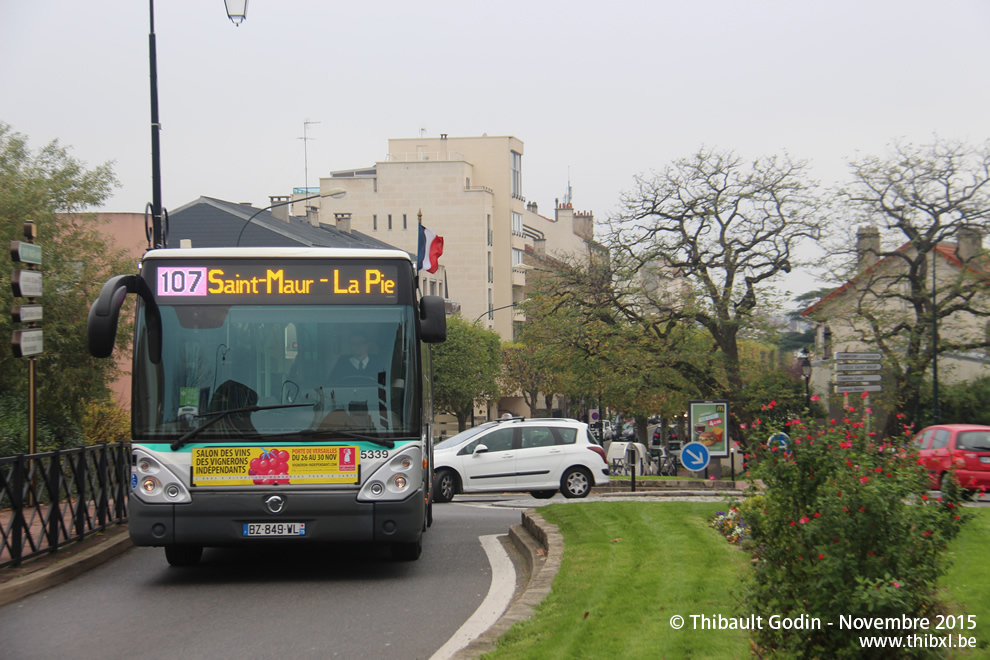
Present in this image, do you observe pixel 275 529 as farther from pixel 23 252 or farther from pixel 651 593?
pixel 23 252

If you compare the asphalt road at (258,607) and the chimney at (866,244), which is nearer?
the asphalt road at (258,607)

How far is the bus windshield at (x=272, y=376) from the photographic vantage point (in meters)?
8.91

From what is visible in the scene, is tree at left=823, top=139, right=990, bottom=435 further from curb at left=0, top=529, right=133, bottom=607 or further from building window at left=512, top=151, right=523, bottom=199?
building window at left=512, top=151, right=523, bottom=199

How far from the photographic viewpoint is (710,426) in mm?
24781

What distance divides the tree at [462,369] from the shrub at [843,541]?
182 ft

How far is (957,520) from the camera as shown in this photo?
17.2 ft

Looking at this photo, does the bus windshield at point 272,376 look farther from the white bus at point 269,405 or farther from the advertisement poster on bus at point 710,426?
the advertisement poster on bus at point 710,426

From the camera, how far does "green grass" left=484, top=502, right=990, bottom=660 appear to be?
5.89 metres

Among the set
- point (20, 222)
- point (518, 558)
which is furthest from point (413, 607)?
point (20, 222)

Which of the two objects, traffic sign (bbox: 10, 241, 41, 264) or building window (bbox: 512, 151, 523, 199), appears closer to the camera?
traffic sign (bbox: 10, 241, 41, 264)

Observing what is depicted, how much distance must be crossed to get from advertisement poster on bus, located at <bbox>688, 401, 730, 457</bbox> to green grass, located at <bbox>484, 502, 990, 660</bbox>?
44.3 ft

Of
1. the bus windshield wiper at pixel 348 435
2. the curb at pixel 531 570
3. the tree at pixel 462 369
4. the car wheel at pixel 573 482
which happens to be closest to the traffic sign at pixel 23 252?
the bus windshield wiper at pixel 348 435

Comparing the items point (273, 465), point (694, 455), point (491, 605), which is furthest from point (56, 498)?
point (694, 455)

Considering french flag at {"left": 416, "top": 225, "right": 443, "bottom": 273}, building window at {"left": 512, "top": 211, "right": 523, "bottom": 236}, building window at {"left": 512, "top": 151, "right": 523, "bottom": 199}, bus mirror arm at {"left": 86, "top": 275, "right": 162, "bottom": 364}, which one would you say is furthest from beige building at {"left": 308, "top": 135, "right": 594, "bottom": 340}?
bus mirror arm at {"left": 86, "top": 275, "right": 162, "bottom": 364}
